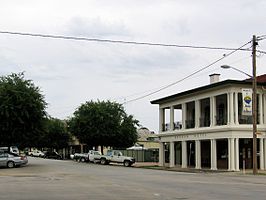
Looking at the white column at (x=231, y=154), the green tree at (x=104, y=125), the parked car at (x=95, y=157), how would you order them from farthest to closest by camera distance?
the green tree at (x=104, y=125) → the parked car at (x=95, y=157) → the white column at (x=231, y=154)

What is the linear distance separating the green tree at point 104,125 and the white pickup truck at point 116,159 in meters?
5.63

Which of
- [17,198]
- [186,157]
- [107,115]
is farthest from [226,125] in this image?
[17,198]

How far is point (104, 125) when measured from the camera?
6197cm

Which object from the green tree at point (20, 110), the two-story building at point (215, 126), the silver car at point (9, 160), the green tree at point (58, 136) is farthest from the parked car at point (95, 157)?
the green tree at point (58, 136)

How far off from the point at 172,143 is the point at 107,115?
12990 millimetres

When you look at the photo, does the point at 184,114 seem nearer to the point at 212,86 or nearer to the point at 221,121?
the point at 221,121

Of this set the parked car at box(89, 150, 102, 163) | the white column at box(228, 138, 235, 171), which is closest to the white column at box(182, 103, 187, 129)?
the white column at box(228, 138, 235, 171)

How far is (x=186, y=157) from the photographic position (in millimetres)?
48781

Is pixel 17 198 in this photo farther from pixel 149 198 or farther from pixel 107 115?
pixel 107 115

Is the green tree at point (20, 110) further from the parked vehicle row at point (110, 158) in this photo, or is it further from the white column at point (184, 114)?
Answer: the white column at point (184, 114)

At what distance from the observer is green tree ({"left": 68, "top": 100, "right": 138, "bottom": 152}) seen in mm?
61969

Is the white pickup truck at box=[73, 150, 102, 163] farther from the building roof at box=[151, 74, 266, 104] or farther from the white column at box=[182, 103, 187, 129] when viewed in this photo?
the white column at box=[182, 103, 187, 129]

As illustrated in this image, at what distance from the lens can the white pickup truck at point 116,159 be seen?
176ft

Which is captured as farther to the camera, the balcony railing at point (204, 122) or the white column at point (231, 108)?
the balcony railing at point (204, 122)
